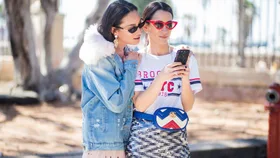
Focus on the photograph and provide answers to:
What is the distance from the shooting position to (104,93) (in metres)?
2.46

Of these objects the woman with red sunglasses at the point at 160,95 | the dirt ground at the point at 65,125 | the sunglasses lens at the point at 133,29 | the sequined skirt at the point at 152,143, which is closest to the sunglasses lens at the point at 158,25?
the woman with red sunglasses at the point at 160,95

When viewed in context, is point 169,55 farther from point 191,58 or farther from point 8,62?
point 8,62

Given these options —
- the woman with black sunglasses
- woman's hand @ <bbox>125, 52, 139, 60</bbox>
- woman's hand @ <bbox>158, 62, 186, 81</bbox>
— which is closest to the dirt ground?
the woman with black sunglasses

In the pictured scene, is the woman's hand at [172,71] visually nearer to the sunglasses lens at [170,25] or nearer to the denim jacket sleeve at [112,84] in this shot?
the denim jacket sleeve at [112,84]

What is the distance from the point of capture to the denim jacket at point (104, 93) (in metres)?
2.47

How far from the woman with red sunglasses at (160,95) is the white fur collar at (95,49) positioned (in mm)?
235

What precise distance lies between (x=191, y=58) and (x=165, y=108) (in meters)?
0.30

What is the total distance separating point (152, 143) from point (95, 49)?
554mm

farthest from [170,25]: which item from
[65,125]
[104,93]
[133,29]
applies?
[65,125]

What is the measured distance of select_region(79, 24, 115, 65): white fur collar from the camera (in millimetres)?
2480

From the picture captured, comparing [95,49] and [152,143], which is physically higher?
[95,49]

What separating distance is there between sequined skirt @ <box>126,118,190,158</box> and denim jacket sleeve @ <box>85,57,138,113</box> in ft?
0.59

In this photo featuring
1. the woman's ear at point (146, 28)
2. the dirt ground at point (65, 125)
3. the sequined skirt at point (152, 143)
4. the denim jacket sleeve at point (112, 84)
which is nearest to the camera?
the denim jacket sleeve at point (112, 84)

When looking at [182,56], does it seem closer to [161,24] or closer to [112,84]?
[161,24]
